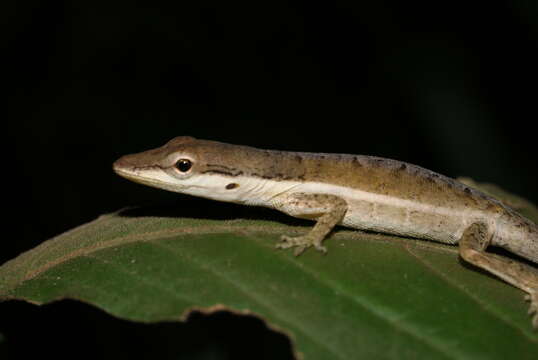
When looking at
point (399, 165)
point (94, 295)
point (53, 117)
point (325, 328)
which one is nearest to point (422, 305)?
point (325, 328)

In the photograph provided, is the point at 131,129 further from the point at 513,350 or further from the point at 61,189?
the point at 513,350

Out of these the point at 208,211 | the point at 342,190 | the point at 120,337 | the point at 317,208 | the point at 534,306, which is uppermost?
the point at 342,190

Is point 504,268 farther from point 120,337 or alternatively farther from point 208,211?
point 120,337

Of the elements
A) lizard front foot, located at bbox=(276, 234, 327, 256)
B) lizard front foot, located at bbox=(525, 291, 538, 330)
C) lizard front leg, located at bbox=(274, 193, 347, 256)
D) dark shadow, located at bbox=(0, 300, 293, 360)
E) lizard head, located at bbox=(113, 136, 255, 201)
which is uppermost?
lizard head, located at bbox=(113, 136, 255, 201)

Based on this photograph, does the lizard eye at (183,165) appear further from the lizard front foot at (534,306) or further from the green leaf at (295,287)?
the lizard front foot at (534,306)

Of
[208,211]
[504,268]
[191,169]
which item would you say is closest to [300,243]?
[208,211]

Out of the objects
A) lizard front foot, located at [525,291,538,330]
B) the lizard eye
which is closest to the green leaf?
lizard front foot, located at [525,291,538,330]

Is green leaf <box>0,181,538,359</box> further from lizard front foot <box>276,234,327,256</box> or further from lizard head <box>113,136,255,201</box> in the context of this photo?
lizard head <box>113,136,255,201</box>
